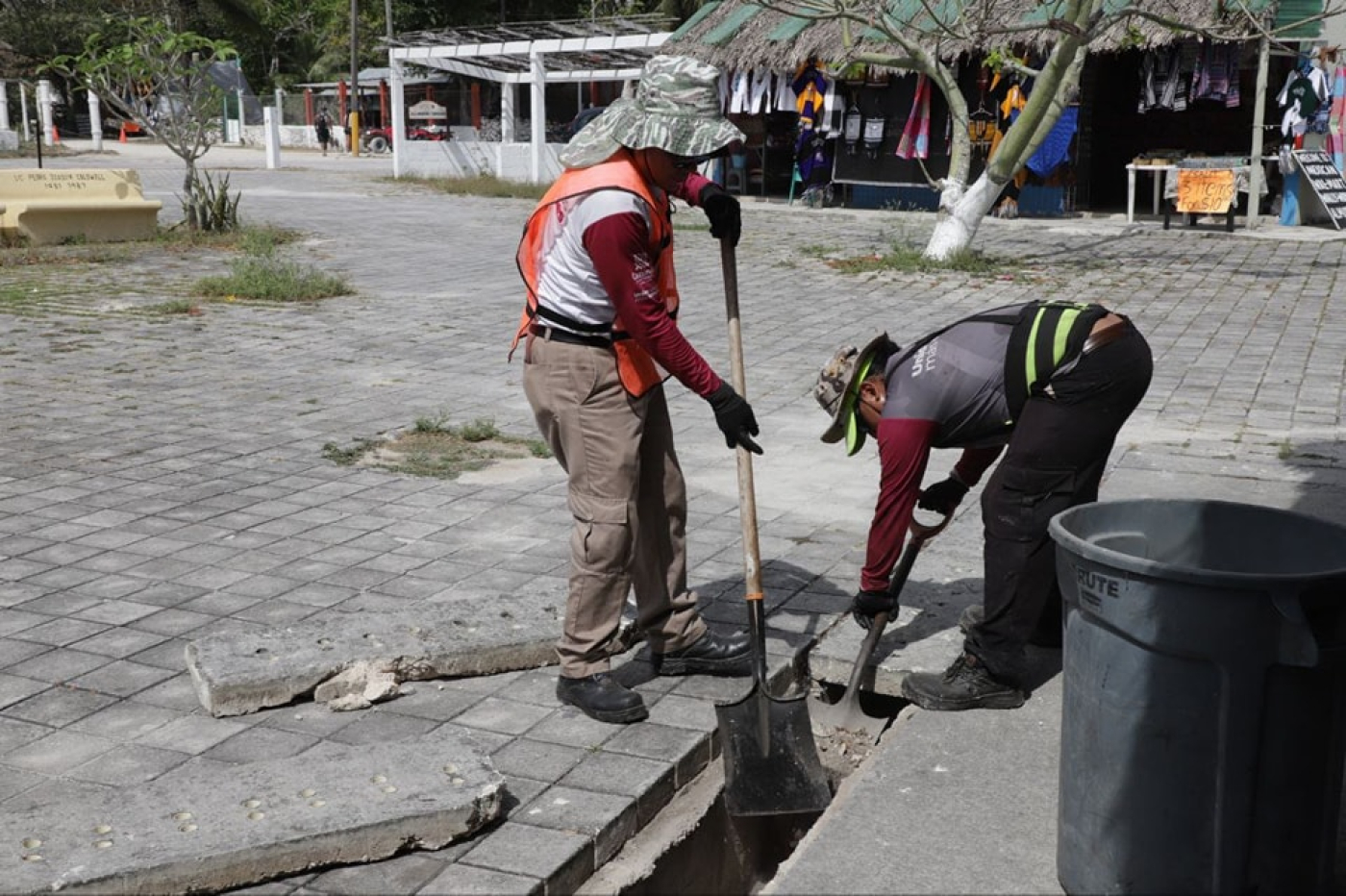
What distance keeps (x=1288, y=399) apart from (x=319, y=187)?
21.3 m

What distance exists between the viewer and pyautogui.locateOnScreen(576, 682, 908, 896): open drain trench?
345cm

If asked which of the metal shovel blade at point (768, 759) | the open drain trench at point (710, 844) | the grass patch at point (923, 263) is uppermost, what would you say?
the grass patch at point (923, 263)

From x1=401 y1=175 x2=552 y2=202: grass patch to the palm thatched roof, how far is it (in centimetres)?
369

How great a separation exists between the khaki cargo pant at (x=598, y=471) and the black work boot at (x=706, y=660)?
0.27 m

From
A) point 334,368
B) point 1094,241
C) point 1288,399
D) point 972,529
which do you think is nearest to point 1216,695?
point 972,529

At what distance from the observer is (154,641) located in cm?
458

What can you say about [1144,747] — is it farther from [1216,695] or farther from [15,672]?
[15,672]

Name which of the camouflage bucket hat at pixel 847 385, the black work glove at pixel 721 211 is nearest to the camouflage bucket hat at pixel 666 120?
the black work glove at pixel 721 211

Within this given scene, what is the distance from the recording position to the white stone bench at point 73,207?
15255 millimetres

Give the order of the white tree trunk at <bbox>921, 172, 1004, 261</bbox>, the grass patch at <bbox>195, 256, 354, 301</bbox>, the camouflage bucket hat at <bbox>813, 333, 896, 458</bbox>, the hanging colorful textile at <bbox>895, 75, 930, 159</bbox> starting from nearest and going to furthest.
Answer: the camouflage bucket hat at <bbox>813, 333, 896, 458</bbox> < the grass patch at <bbox>195, 256, 354, 301</bbox> < the white tree trunk at <bbox>921, 172, 1004, 261</bbox> < the hanging colorful textile at <bbox>895, 75, 930, 159</bbox>

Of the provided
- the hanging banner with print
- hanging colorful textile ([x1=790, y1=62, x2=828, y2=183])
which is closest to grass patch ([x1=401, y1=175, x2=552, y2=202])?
hanging colorful textile ([x1=790, y1=62, x2=828, y2=183])

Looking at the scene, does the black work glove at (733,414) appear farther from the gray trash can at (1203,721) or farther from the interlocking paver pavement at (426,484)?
the gray trash can at (1203,721)

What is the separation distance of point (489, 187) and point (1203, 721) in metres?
23.0

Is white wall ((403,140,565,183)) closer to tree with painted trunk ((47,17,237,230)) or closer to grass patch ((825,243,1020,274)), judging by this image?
tree with painted trunk ((47,17,237,230))
